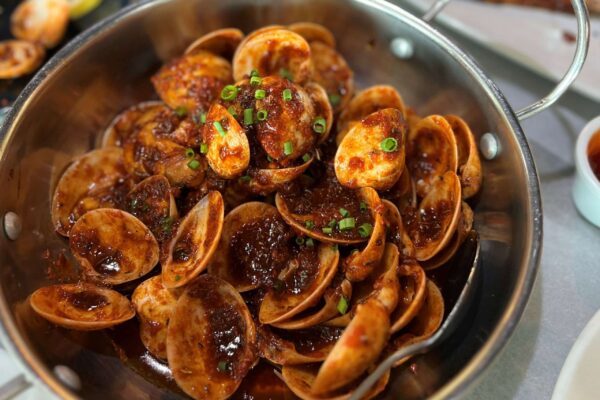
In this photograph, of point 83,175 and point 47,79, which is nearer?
point 47,79

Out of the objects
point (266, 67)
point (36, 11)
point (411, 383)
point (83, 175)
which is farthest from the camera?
point (36, 11)

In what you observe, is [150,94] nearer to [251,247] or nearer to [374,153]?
[251,247]

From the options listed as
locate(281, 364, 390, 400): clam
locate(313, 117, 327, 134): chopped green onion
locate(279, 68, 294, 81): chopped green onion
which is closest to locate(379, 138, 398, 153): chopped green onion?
locate(313, 117, 327, 134): chopped green onion

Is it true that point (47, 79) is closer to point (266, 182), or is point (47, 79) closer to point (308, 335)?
point (266, 182)

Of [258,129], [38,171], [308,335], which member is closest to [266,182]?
[258,129]

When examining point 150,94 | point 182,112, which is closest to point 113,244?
point 182,112

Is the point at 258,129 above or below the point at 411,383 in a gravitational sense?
above

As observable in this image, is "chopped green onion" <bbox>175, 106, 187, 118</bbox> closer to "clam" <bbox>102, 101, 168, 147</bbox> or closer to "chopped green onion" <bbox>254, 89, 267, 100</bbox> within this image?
"clam" <bbox>102, 101, 168, 147</bbox>

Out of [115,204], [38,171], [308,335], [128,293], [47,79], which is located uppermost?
[47,79]
